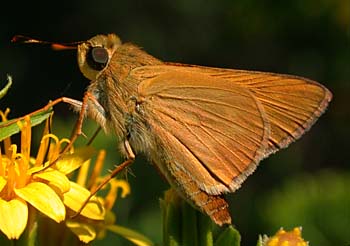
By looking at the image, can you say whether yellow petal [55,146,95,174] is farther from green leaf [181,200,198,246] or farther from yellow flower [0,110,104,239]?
green leaf [181,200,198,246]

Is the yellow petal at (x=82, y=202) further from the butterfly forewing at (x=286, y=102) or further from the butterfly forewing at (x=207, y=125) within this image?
the butterfly forewing at (x=286, y=102)

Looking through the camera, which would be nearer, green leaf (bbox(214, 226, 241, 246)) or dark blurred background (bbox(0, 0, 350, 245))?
green leaf (bbox(214, 226, 241, 246))

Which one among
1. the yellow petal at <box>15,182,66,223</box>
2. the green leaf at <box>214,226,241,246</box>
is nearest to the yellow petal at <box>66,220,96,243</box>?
the yellow petal at <box>15,182,66,223</box>

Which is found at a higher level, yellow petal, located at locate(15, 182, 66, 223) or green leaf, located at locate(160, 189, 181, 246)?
yellow petal, located at locate(15, 182, 66, 223)

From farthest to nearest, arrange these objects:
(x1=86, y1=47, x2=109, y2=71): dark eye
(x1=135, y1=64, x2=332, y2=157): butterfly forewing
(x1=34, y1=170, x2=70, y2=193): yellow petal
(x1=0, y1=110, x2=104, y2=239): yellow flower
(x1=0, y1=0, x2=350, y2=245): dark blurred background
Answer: (x1=0, y1=0, x2=350, y2=245): dark blurred background < (x1=86, y1=47, x2=109, y2=71): dark eye < (x1=135, y1=64, x2=332, y2=157): butterfly forewing < (x1=34, y1=170, x2=70, y2=193): yellow petal < (x1=0, y1=110, x2=104, y2=239): yellow flower

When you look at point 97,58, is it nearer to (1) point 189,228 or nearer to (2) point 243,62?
(1) point 189,228

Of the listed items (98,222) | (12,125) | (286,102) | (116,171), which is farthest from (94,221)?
(286,102)
